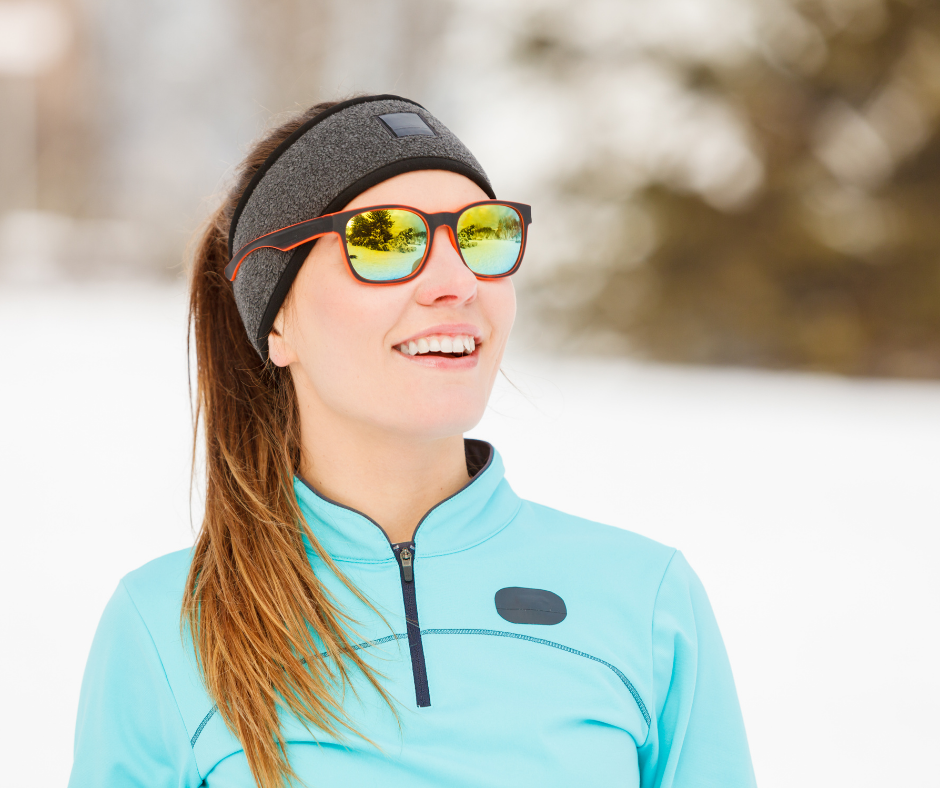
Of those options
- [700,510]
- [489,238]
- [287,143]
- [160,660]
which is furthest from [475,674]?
[700,510]

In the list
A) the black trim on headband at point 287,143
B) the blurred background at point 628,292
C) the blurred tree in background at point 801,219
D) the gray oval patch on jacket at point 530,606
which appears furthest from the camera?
the blurred tree in background at point 801,219

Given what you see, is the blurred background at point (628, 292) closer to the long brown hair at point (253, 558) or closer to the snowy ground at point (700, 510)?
the snowy ground at point (700, 510)

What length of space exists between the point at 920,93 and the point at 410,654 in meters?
10.3

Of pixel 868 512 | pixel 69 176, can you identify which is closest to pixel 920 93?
pixel 868 512

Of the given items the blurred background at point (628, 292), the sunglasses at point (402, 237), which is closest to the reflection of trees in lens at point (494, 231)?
the sunglasses at point (402, 237)

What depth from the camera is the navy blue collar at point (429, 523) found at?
1471mm

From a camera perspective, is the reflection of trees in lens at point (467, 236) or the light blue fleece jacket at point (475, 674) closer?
the light blue fleece jacket at point (475, 674)

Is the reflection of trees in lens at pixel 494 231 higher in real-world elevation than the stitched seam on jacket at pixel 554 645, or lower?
higher

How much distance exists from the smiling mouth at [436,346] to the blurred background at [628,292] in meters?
0.75

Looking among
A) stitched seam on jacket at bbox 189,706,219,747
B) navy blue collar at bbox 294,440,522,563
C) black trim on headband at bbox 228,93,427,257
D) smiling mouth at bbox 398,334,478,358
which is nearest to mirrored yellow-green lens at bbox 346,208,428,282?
smiling mouth at bbox 398,334,478,358

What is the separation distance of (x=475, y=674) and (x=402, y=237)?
684 mm

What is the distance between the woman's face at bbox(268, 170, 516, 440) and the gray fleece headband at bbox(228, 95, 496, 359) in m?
0.03

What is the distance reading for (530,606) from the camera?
1.45 meters

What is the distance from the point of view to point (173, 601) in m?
1.45
